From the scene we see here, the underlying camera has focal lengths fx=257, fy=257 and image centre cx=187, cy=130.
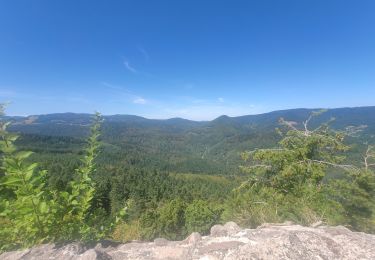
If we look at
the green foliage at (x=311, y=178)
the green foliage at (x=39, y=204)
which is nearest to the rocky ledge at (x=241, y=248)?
the green foliage at (x=39, y=204)

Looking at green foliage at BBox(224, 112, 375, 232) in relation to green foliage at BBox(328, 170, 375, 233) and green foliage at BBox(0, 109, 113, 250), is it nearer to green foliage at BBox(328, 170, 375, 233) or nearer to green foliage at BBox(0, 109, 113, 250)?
green foliage at BBox(328, 170, 375, 233)

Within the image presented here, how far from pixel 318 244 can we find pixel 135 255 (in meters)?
2.23

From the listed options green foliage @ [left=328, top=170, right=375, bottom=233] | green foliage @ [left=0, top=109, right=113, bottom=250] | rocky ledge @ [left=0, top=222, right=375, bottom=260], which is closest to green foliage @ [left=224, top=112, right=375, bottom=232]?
green foliage @ [left=328, top=170, right=375, bottom=233]

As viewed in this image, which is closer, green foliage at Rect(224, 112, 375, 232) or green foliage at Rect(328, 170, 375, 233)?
green foliage at Rect(224, 112, 375, 232)

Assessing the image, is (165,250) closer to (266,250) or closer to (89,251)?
(89,251)

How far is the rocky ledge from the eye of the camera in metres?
2.88

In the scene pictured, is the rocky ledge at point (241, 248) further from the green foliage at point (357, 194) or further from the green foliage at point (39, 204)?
the green foliage at point (357, 194)

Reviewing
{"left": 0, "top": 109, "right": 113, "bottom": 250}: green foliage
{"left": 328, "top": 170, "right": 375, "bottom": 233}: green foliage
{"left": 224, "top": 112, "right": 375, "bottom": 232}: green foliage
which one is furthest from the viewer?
{"left": 328, "top": 170, "right": 375, "bottom": 233}: green foliage

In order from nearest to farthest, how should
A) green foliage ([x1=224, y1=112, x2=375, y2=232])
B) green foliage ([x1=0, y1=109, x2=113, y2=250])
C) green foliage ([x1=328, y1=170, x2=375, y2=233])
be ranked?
green foliage ([x1=0, y1=109, x2=113, y2=250])
green foliage ([x1=224, y1=112, x2=375, y2=232])
green foliage ([x1=328, y1=170, x2=375, y2=233])

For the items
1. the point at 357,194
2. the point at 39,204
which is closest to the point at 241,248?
the point at 39,204

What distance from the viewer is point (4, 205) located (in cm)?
275

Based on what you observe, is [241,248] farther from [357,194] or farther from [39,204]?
[357,194]

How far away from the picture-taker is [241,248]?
3037 millimetres

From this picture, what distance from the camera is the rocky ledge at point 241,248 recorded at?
9.46 feet
